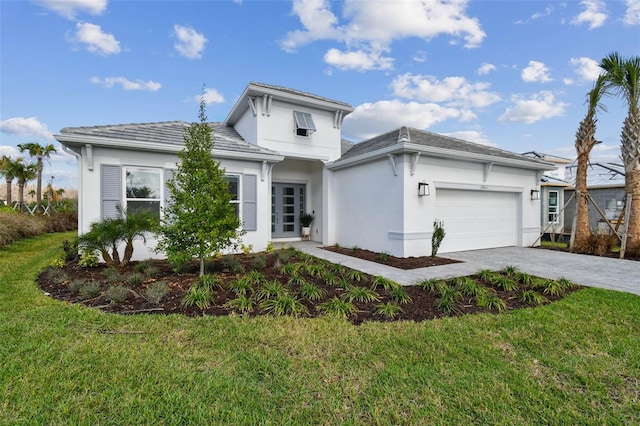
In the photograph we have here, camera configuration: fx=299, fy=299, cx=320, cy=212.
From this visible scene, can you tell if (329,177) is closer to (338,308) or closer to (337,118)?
(337,118)

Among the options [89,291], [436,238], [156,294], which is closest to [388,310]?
[156,294]

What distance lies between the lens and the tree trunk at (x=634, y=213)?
891 cm

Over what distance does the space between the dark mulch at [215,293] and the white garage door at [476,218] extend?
373 cm

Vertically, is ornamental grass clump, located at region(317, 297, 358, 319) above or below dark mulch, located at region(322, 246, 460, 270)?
below

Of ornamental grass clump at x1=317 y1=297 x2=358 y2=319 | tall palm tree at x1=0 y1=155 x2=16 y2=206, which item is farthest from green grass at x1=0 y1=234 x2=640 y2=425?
tall palm tree at x1=0 y1=155 x2=16 y2=206

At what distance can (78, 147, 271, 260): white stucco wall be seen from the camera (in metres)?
7.45

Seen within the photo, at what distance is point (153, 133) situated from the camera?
27.9 ft

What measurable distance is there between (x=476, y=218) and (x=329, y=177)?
5.37m

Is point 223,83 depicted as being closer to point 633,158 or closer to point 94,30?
point 94,30

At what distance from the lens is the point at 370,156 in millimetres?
9320

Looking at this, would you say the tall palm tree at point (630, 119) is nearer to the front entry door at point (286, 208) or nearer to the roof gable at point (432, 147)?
the roof gable at point (432, 147)

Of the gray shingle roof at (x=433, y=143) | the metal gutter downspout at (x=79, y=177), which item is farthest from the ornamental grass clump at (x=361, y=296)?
the metal gutter downspout at (x=79, y=177)

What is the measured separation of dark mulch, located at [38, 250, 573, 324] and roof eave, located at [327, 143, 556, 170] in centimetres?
377

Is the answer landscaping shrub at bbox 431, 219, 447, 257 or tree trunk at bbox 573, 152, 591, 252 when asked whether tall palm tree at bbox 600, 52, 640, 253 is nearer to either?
tree trunk at bbox 573, 152, 591, 252
